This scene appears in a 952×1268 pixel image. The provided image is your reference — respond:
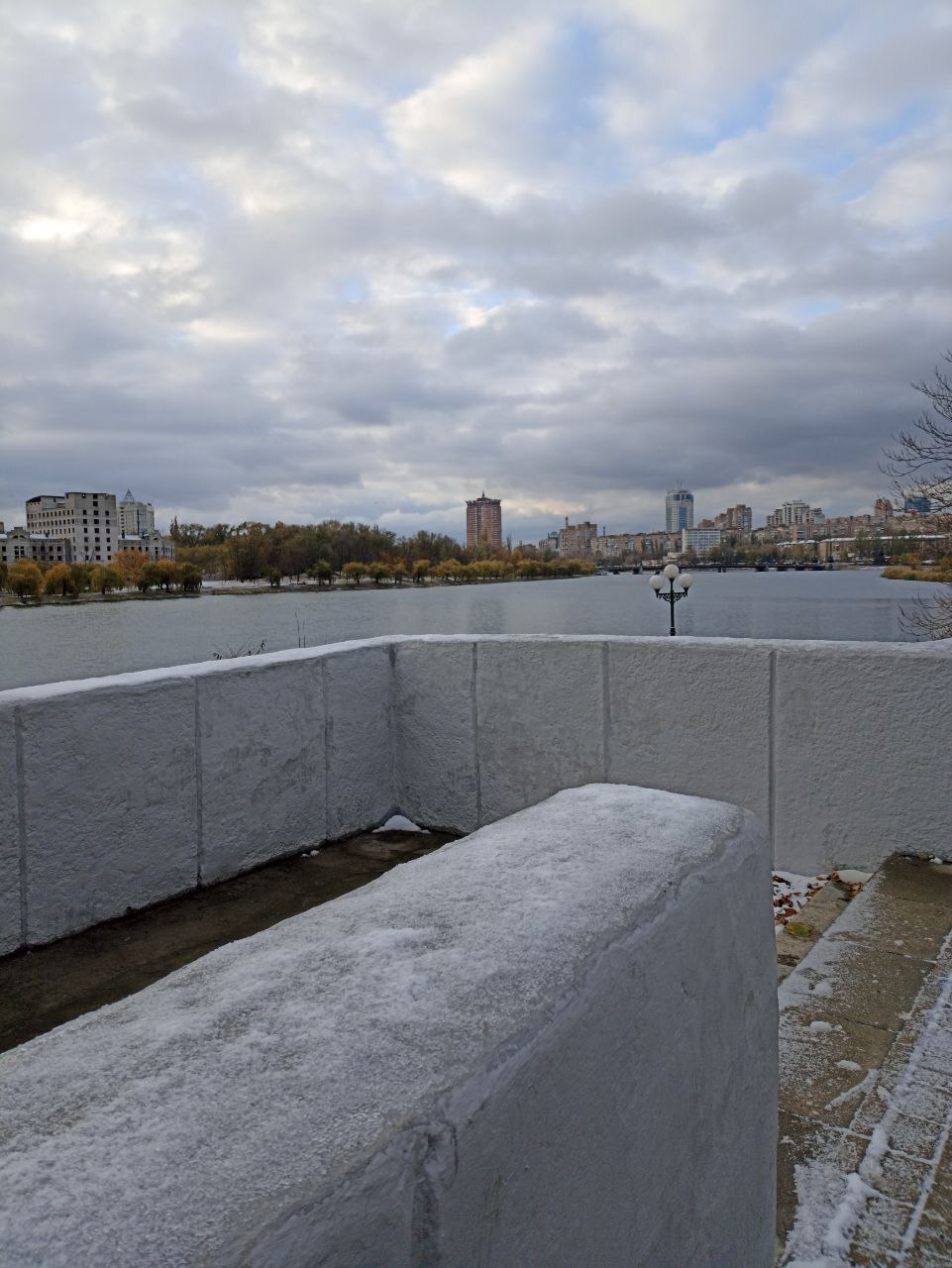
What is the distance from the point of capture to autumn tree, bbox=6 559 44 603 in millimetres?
97688

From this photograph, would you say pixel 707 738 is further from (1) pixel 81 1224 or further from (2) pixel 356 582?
(2) pixel 356 582

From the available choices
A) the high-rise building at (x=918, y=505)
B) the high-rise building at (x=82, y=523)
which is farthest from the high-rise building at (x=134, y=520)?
the high-rise building at (x=918, y=505)

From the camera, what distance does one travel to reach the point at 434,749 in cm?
570

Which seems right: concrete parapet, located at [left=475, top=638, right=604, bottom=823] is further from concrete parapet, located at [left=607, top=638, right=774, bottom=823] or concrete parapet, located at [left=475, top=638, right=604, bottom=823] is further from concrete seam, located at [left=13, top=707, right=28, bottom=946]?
concrete seam, located at [left=13, top=707, right=28, bottom=946]

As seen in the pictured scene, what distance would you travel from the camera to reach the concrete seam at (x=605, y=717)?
5199 millimetres

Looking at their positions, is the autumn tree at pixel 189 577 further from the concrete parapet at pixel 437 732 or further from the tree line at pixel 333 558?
the concrete parapet at pixel 437 732

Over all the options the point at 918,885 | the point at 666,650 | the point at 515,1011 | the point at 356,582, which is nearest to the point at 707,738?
the point at 666,650

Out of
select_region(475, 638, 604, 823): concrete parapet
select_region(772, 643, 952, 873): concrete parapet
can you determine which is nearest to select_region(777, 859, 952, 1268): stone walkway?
select_region(772, 643, 952, 873): concrete parapet

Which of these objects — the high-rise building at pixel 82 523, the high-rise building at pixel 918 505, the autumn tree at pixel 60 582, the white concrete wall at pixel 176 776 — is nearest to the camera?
the white concrete wall at pixel 176 776

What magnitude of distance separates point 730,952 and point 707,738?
11.3ft

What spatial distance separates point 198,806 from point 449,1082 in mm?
3797

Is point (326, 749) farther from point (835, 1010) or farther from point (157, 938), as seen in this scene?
point (835, 1010)

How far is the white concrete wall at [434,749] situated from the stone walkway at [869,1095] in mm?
925

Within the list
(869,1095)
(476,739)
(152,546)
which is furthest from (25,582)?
(869,1095)
